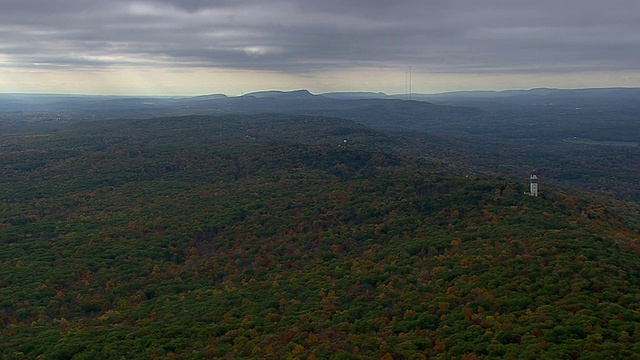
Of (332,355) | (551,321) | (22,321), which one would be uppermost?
(551,321)

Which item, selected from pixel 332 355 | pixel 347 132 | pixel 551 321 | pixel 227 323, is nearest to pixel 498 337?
pixel 551 321

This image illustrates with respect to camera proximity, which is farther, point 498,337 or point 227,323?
point 227,323

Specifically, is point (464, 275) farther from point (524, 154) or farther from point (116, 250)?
point (524, 154)

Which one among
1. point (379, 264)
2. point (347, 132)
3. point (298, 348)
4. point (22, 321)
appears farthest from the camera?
point (347, 132)

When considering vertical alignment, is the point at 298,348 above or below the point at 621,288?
below

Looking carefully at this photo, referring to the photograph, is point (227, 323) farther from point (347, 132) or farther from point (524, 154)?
point (524, 154)

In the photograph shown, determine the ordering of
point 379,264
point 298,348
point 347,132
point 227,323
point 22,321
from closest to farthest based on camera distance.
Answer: point 298,348 < point 227,323 < point 22,321 < point 379,264 < point 347,132
